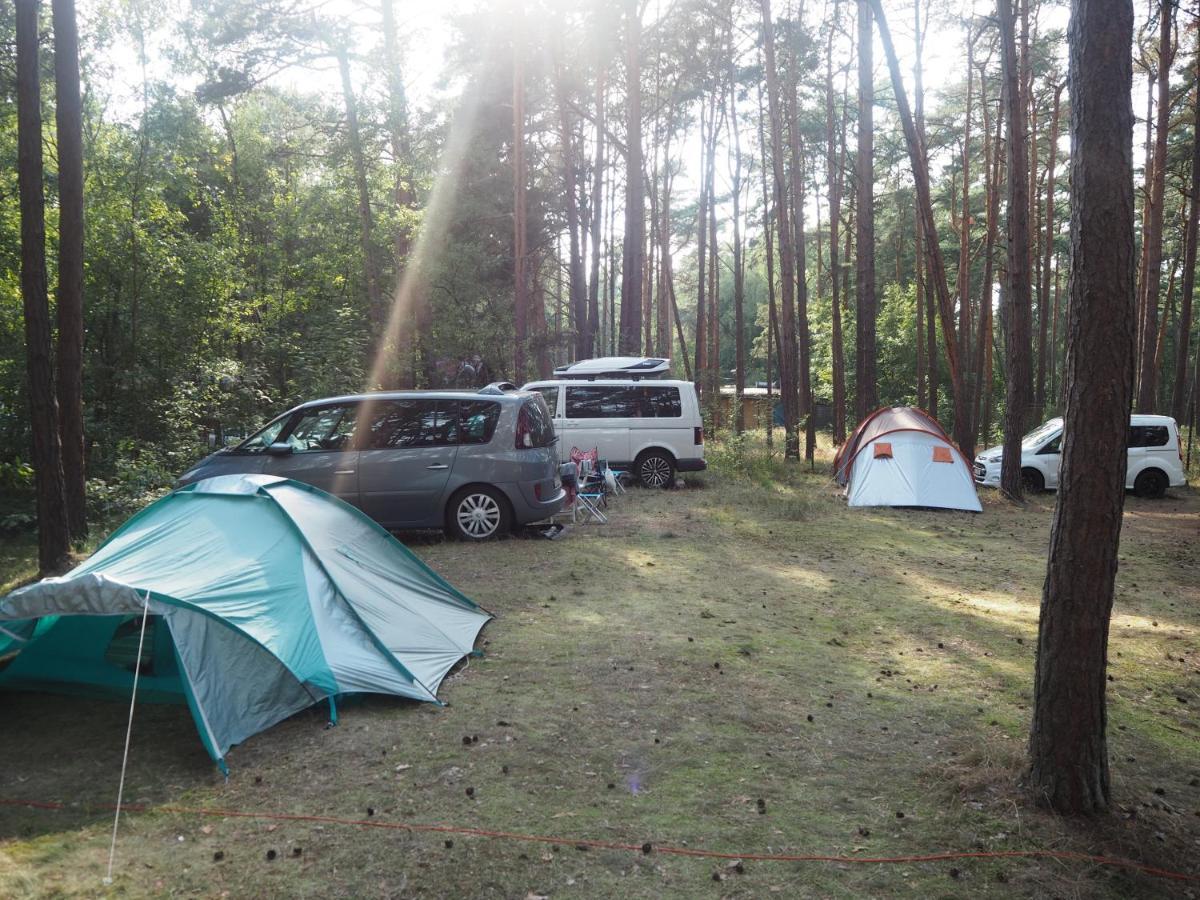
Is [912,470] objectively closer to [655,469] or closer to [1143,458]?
[655,469]

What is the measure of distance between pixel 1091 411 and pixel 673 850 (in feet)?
8.42

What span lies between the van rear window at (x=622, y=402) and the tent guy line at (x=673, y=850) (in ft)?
36.5

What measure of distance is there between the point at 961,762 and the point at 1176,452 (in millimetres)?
14609

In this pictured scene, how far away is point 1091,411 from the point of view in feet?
12.0

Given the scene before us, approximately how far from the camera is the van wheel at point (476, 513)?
1004cm

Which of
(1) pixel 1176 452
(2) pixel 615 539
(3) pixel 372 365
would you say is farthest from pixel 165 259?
(1) pixel 1176 452

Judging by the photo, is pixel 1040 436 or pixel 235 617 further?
pixel 1040 436

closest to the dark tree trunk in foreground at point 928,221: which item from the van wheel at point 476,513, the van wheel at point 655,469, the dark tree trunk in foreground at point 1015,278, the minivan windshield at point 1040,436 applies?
the dark tree trunk in foreground at point 1015,278

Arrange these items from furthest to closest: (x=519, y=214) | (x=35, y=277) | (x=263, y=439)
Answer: (x=519, y=214) < (x=263, y=439) < (x=35, y=277)

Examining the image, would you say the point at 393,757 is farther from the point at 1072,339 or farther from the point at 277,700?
the point at 1072,339

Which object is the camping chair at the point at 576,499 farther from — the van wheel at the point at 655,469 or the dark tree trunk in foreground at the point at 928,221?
the dark tree trunk in foreground at the point at 928,221

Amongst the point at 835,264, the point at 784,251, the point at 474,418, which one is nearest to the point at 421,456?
the point at 474,418

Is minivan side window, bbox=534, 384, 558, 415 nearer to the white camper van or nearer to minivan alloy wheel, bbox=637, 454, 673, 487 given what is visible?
the white camper van

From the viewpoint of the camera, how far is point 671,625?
6.90 meters
